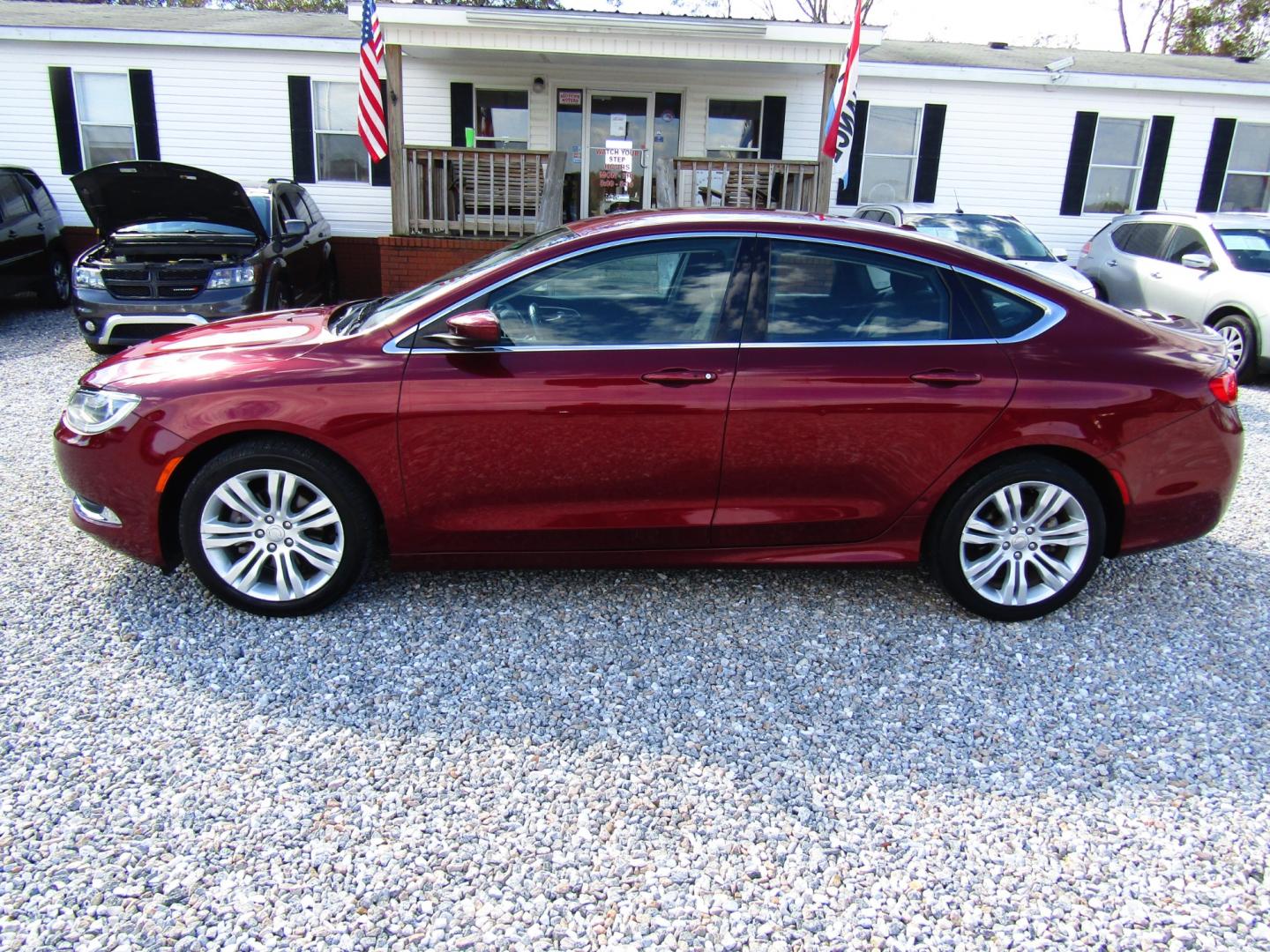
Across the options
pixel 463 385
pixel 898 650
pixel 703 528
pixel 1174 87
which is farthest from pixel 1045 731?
pixel 1174 87

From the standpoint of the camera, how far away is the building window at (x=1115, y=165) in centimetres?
1379

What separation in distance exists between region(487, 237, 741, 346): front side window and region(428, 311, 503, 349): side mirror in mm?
112

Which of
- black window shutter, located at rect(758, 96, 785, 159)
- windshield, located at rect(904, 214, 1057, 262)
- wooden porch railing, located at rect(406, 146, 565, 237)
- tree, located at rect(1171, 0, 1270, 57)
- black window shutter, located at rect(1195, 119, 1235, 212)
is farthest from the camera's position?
tree, located at rect(1171, 0, 1270, 57)

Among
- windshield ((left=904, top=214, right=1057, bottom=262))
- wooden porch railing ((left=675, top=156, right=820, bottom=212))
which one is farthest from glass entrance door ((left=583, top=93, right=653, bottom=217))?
windshield ((left=904, top=214, right=1057, bottom=262))

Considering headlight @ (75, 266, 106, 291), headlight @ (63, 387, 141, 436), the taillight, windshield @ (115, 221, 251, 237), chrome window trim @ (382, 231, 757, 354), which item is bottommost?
headlight @ (75, 266, 106, 291)

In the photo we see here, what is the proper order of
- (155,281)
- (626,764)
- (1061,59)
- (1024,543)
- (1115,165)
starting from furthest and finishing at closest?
(1115,165), (1061,59), (155,281), (1024,543), (626,764)

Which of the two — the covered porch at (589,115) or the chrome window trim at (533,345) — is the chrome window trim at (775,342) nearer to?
the chrome window trim at (533,345)

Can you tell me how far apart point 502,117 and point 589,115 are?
1232 millimetres

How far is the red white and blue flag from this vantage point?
9703 mm

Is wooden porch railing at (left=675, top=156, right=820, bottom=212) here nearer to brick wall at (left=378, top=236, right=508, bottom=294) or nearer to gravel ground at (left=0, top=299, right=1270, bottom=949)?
brick wall at (left=378, top=236, right=508, bottom=294)

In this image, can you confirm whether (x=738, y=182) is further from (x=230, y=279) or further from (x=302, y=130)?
(x=302, y=130)

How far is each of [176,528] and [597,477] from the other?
5.50ft

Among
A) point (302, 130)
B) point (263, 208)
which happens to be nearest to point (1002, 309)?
→ point (263, 208)

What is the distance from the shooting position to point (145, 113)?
1245cm
